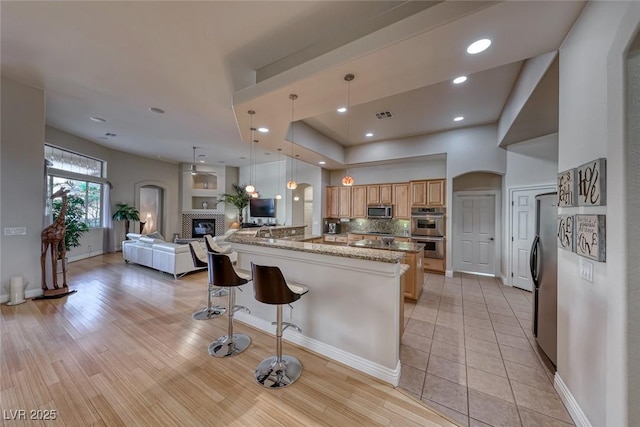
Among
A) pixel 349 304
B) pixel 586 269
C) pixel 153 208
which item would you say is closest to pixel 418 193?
pixel 586 269

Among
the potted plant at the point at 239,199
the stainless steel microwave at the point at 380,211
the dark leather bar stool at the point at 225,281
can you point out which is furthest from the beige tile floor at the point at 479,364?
the potted plant at the point at 239,199

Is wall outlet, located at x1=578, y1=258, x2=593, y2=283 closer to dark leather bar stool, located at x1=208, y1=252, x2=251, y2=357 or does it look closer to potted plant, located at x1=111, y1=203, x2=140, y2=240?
dark leather bar stool, located at x1=208, y1=252, x2=251, y2=357

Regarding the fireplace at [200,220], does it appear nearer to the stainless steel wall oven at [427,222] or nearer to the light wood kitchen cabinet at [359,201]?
the light wood kitchen cabinet at [359,201]

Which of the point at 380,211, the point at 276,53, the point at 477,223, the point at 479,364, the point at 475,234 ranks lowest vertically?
the point at 479,364

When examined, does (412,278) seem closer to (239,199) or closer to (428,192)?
(428,192)

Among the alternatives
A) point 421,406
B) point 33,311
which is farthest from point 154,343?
point 421,406

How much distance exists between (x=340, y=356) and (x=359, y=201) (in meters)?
4.87

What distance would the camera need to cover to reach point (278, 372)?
2061 millimetres

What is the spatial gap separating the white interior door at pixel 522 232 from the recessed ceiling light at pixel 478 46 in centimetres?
359

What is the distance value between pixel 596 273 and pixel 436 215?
4.00 metres

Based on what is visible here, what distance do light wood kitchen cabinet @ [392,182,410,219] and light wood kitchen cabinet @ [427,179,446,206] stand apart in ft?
1.87

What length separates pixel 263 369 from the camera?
6.91 feet

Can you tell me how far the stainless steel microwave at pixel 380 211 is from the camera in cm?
608

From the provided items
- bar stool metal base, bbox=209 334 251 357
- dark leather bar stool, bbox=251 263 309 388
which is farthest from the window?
dark leather bar stool, bbox=251 263 309 388
